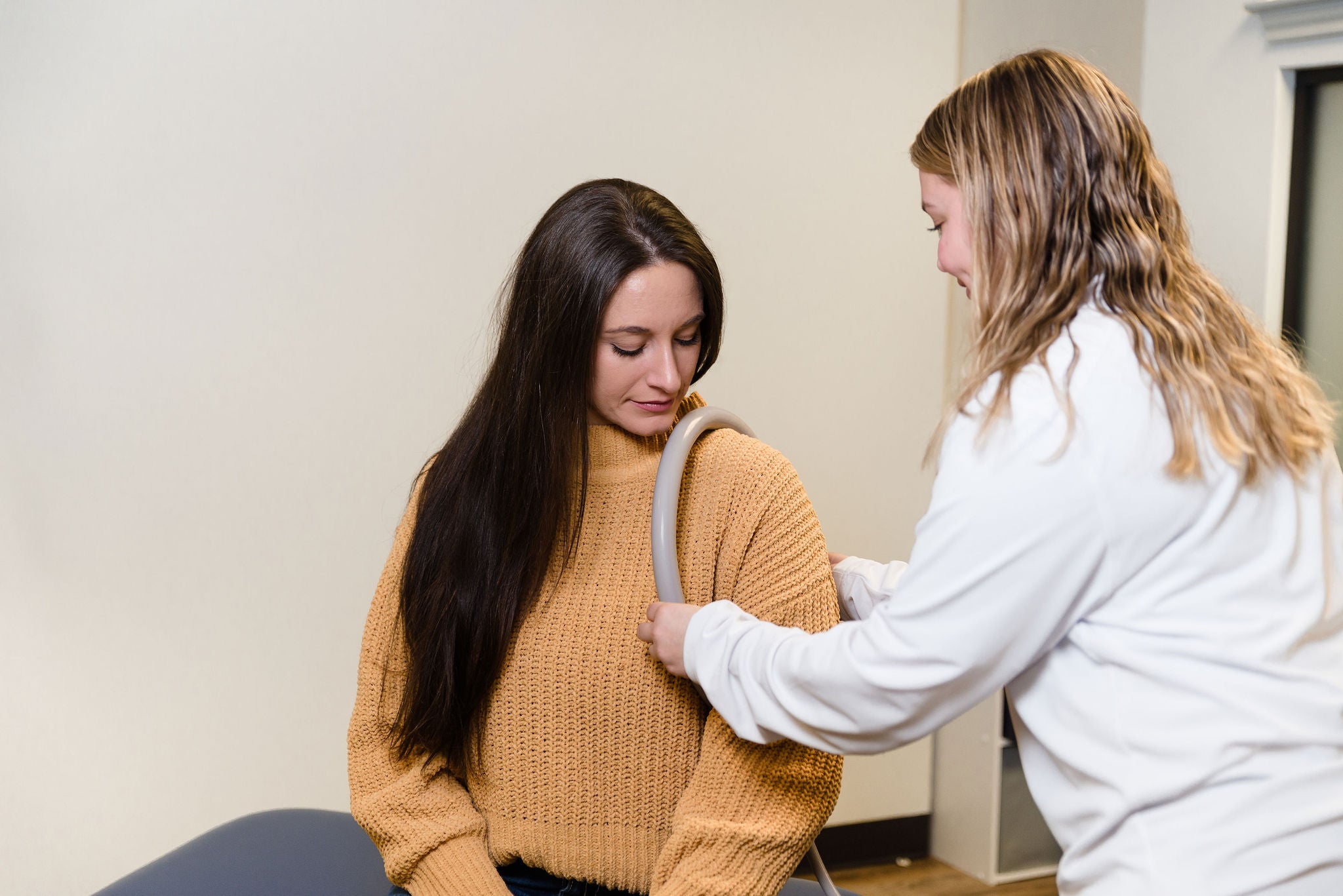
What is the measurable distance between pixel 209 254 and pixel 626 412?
4.19 feet

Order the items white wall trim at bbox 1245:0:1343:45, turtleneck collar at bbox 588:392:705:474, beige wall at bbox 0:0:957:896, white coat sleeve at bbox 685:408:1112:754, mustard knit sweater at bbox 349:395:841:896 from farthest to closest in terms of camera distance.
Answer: white wall trim at bbox 1245:0:1343:45, beige wall at bbox 0:0:957:896, turtleneck collar at bbox 588:392:705:474, mustard knit sweater at bbox 349:395:841:896, white coat sleeve at bbox 685:408:1112:754

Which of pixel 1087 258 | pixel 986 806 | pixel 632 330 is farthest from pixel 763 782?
pixel 986 806

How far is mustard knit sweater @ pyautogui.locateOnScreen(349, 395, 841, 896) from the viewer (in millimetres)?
1382

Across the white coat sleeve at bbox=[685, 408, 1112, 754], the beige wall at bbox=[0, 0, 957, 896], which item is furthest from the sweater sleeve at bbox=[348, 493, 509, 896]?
the beige wall at bbox=[0, 0, 957, 896]

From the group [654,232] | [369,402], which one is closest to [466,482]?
[654,232]

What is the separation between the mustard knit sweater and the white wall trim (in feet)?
6.49

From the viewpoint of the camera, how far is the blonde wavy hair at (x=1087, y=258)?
1.01m

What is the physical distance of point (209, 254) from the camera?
2344 mm

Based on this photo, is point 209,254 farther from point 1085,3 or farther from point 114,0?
point 1085,3

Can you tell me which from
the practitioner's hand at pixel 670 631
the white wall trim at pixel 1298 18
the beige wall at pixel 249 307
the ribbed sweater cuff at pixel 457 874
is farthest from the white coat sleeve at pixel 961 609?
the white wall trim at pixel 1298 18

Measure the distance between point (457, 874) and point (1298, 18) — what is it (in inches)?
101

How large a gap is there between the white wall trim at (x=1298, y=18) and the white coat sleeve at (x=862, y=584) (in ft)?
6.24

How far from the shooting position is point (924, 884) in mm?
2924

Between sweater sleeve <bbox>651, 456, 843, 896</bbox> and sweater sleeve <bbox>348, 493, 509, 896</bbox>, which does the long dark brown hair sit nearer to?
sweater sleeve <bbox>348, 493, 509, 896</bbox>
